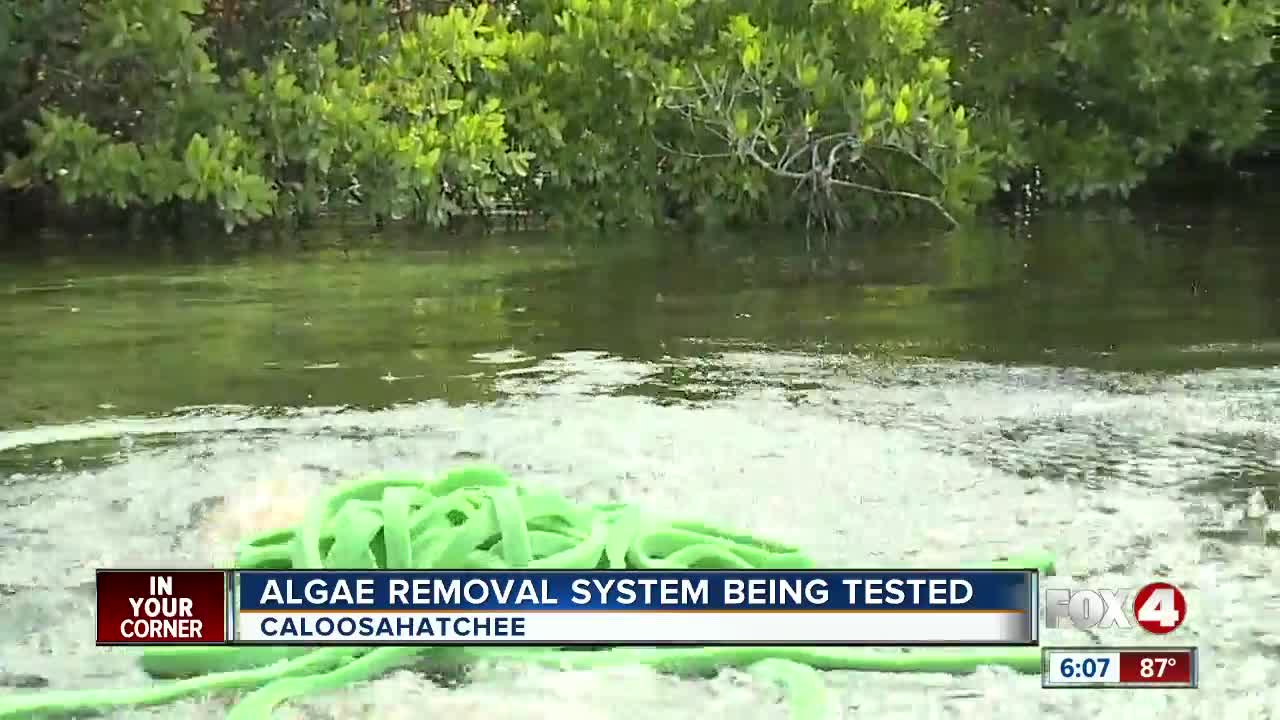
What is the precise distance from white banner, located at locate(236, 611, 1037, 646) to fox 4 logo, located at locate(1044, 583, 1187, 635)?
0.21 metres

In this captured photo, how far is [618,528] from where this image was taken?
2777mm

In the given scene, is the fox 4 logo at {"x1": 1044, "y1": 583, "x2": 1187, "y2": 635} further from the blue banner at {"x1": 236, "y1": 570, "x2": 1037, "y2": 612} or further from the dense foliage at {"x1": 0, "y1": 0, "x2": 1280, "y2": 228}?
the dense foliage at {"x1": 0, "y1": 0, "x2": 1280, "y2": 228}

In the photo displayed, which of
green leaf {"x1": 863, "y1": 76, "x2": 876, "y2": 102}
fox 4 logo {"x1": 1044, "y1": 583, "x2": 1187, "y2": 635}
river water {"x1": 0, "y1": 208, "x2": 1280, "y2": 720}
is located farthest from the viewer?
green leaf {"x1": 863, "y1": 76, "x2": 876, "y2": 102}

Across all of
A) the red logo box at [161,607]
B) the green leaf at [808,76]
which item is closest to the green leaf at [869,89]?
the green leaf at [808,76]

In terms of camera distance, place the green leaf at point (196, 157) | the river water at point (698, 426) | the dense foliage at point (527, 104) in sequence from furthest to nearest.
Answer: the dense foliage at point (527, 104) → the green leaf at point (196, 157) → the river water at point (698, 426)

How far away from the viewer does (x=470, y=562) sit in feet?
8.58

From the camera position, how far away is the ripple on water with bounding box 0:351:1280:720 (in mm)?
2354

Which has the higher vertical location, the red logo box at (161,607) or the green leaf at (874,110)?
the green leaf at (874,110)

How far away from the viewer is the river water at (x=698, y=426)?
2.46 m

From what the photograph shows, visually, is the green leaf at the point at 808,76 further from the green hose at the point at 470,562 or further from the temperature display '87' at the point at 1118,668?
the temperature display '87' at the point at 1118,668

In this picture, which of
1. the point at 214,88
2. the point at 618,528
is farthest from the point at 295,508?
the point at 214,88

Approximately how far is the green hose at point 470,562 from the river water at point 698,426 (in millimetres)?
34

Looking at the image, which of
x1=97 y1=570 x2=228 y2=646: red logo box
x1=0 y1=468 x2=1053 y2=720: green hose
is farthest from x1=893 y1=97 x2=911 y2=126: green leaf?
x1=97 y1=570 x2=228 y2=646: red logo box

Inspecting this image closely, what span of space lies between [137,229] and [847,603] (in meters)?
8.47
